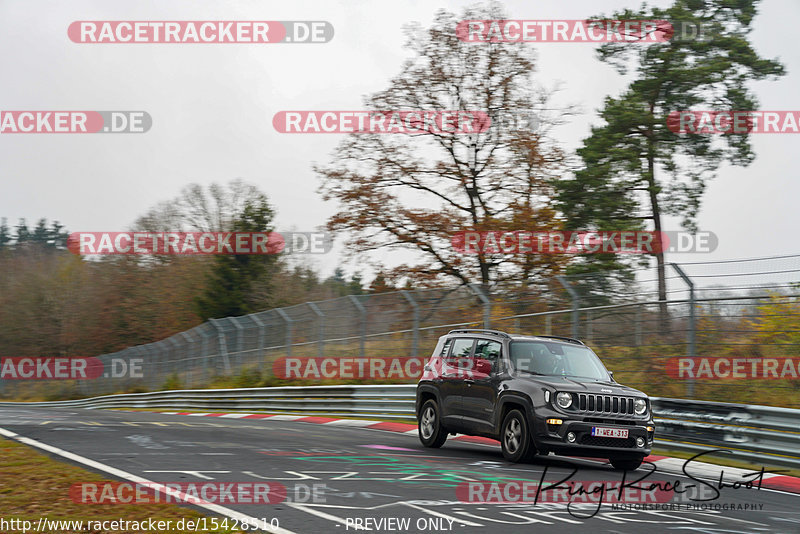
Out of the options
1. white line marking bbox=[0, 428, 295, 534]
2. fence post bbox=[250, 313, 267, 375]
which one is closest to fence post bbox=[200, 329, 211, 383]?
fence post bbox=[250, 313, 267, 375]

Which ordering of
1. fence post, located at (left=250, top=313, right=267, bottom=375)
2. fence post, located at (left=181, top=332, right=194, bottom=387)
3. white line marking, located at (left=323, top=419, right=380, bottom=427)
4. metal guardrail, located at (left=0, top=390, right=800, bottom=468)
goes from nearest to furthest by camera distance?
metal guardrail, located at (left=0, top=390, right=800, bottom=468)
white line marking, located at (left=323, top=419, right=380, bottom=427)
fence post, located at (left=250, top=313, right=267, bottom=375)
fence post, located at (left=181, top=332, right=194, bottom=387)

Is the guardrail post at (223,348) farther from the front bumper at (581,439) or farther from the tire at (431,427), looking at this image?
the front bumper at (581,439)

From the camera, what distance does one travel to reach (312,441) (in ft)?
45.5

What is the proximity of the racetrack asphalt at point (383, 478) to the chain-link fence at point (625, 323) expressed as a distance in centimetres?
278

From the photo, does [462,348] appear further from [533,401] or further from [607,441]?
[607,441]

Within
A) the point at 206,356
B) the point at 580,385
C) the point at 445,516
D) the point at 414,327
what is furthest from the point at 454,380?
the point at 206,356

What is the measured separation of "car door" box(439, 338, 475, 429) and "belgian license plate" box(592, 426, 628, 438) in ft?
7.78

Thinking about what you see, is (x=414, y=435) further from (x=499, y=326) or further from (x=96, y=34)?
(x=96, y=34)

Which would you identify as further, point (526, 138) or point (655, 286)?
point (526, 138)

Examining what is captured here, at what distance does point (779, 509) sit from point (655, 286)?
24.3 feet

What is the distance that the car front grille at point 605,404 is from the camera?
11203 millimetres

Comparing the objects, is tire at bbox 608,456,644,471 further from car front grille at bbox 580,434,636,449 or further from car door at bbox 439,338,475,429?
car door at bbox 439,338,475,429

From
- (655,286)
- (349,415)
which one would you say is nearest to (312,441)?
(655,286)

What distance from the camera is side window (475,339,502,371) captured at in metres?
12.5
